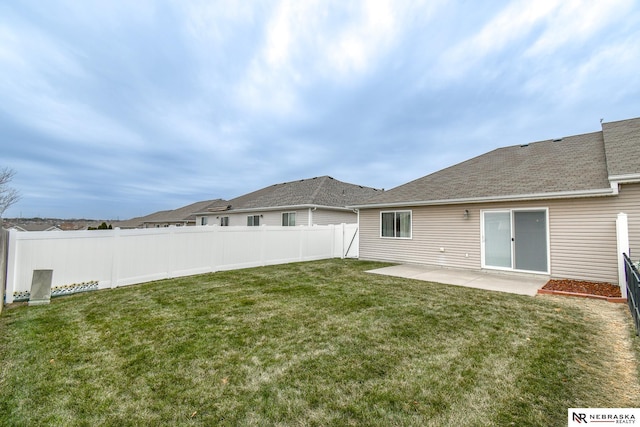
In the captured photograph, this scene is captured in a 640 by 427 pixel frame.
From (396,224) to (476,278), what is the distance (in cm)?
425

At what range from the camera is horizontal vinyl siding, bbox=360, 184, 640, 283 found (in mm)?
7230

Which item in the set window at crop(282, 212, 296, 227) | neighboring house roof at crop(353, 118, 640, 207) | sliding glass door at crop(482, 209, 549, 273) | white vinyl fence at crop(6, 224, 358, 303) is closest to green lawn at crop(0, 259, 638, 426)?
white vinyl fence at crop(6, 224, 358, 303)

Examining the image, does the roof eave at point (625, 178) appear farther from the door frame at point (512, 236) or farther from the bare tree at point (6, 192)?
the bare tree at point (6, 192)

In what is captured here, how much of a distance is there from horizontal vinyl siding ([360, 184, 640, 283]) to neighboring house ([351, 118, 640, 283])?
20 mm

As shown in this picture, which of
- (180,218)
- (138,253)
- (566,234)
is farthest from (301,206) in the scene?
(180,218)

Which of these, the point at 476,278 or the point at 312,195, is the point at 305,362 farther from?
the point at 312,195

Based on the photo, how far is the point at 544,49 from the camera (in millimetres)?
11188

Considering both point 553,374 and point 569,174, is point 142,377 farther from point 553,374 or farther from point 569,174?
point 569,174

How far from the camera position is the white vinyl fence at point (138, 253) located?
6.41 m

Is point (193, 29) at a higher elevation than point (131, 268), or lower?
higher

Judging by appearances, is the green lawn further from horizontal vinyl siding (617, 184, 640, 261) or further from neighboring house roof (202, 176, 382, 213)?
neighboring house roof (202, 176, 382, 213)

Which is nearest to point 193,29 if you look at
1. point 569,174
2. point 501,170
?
point 501,170

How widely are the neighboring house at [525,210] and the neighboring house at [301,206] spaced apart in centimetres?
424

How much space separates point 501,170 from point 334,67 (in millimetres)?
8517
